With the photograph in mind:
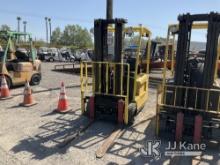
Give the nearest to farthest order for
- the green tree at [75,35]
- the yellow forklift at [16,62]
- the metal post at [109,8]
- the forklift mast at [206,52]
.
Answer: the forklift mast at [206,52]
the yellow forklift at [16,62]
the metal post at [109,8]
the green tree at [75,35]

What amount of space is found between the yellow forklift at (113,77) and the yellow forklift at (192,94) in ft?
3.27

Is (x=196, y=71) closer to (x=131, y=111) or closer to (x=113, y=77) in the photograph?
(x=131, y=111)

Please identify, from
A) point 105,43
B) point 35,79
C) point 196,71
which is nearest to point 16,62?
point 35,79

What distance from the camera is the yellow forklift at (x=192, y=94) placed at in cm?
→ 526

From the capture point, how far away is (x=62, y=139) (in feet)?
18.5

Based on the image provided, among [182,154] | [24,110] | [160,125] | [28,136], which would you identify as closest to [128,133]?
[160,125]

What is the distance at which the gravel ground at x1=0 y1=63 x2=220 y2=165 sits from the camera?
188 inches

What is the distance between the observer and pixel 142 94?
298 inches

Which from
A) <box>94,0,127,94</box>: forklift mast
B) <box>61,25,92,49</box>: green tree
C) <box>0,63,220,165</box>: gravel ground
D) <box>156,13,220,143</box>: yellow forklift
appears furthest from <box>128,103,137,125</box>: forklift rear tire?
<box>61,25,92,49</box>: green tree

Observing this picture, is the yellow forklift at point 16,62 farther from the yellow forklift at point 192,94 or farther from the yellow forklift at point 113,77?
the yellow forklift at point 192,94

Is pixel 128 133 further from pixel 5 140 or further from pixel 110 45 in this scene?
pixel 5 140

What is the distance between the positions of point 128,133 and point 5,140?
2.76m

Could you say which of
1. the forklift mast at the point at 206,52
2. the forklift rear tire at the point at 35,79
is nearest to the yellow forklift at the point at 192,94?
the forklift mast at the point at 206,52

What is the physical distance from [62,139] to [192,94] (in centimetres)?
306
